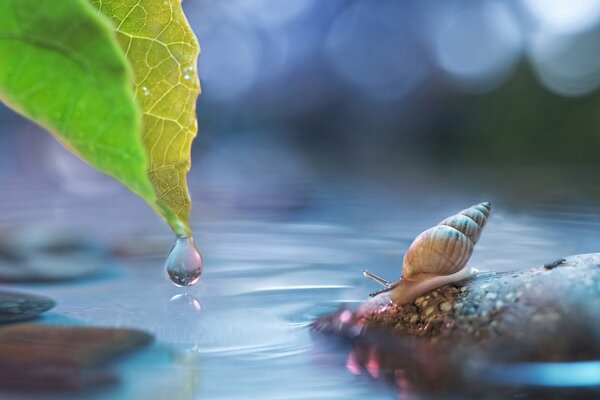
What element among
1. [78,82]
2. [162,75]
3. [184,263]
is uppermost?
[184,263]

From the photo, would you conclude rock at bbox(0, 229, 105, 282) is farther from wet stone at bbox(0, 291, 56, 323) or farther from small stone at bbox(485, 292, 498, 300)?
small stone at bbox(485, 292, 498, 300)

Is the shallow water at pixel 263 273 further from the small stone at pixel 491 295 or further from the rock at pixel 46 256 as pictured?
the small stone at pixel 491 295

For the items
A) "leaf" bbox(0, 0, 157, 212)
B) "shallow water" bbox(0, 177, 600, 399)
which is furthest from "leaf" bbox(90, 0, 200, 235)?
"shallow water" bbox(0, 177, 600, 399)

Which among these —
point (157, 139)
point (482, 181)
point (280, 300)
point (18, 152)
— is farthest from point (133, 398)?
point (18, 152)

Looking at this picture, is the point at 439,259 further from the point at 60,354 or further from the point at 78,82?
the point at 78,82

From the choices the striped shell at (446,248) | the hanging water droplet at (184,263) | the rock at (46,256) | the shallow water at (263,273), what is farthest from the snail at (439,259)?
the rock at (46,256)

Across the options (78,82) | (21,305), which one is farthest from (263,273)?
(78,82)
